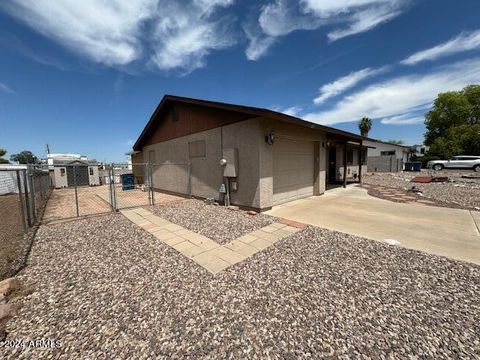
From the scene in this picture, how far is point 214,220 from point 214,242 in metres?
1.63

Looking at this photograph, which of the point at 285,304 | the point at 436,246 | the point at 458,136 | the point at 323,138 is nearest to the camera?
the point at 285,304

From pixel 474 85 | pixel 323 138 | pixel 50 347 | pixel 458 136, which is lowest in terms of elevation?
pixel 50 347

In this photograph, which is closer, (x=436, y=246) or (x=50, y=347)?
(x=50, y=347)

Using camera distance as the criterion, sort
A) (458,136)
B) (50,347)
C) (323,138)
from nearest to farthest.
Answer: (50,347), (323,138), (458,136)

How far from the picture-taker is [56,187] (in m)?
16.7

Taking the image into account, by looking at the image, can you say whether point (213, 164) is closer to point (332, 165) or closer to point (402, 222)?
point (402, 222)

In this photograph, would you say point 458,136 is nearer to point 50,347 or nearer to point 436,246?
point 436,246

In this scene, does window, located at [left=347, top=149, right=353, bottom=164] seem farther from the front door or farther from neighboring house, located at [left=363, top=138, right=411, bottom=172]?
neighboring house, located at [left=363, top=138, right=411, bottom=172]

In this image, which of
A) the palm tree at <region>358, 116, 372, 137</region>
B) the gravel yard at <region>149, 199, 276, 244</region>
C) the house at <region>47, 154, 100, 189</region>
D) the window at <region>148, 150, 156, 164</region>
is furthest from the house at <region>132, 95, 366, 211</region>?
the palm tree at <region>358, 116, 372, 137</region>

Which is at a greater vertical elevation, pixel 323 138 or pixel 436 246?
pixel 323 138

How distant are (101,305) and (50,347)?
0.57 metres

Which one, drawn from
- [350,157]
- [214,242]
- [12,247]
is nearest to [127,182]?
[12,247]

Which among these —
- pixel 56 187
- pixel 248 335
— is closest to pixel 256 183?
pixel 248 335

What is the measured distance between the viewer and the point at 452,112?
3716cm
